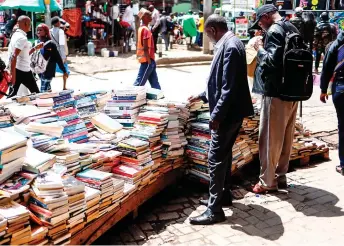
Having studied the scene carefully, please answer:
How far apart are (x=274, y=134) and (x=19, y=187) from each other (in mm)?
2713

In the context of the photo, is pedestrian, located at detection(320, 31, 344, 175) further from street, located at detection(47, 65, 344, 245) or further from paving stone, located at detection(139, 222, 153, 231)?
paving stone, located at detection(139, 222, 153, 231)

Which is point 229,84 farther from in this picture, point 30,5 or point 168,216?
point 30,5

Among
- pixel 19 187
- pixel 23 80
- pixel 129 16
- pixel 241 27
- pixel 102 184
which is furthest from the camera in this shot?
pixel 129 16

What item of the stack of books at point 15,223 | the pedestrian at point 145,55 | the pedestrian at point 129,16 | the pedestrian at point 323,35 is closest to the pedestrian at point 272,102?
the stack of books at point 15,223

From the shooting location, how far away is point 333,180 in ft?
17.7

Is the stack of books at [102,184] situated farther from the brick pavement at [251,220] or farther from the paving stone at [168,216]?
the paving stone at [168,216]

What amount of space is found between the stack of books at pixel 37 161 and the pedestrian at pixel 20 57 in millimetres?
3318

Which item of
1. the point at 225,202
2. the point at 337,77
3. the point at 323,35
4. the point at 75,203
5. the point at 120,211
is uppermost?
the point at 323,35

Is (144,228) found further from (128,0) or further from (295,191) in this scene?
(128,0)

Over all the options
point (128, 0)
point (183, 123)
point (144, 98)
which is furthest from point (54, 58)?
point (128, 0)

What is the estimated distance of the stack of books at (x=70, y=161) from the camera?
375cm

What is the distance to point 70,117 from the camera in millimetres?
4668

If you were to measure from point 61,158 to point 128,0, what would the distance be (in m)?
16.5

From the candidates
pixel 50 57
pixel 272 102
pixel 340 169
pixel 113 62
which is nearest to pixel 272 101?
pixel 272 102
